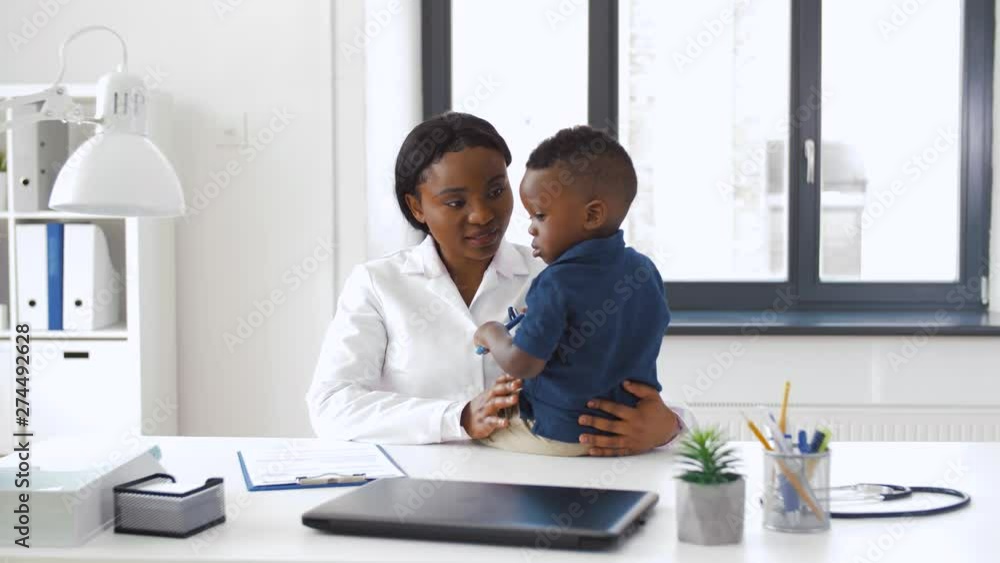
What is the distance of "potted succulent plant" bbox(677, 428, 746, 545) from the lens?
3.67ft

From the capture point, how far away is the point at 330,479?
141 centimetres

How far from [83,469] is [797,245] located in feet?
8.74

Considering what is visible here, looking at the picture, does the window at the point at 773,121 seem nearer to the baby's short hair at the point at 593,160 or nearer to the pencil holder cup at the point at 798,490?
the baby's short hair at the point at 593,160

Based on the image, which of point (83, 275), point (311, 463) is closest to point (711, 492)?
point (311, 463)

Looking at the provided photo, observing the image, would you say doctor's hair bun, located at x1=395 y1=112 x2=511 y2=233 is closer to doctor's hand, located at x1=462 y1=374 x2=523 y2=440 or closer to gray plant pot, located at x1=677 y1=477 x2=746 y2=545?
doctor's hand, located at x1=462 y1=374 x2=523 y2=440

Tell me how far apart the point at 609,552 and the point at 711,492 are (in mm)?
122

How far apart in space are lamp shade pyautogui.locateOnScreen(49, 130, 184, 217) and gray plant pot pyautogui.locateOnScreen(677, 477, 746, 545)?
0.80 m

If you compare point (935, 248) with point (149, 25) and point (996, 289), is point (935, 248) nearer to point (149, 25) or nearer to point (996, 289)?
point (996, 289)

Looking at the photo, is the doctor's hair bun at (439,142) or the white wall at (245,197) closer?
the doctor's hair bun at (439,142)

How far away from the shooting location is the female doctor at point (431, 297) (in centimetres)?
179

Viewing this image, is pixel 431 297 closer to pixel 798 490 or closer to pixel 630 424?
pixel 630 424

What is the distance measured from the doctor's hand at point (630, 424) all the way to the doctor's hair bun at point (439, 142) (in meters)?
0.54

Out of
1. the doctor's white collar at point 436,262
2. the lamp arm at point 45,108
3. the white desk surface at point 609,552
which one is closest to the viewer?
the white desk surface at point 609,552

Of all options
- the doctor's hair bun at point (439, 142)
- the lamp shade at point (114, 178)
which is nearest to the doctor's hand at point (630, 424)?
the doctor's hair bun at point (439, 142)
